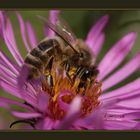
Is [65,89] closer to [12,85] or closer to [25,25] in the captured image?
[12,85]

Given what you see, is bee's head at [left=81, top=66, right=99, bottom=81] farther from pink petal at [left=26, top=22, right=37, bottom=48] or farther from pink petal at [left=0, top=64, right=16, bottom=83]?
pink petal at [left=26, top=22, right=37, bottom=48]

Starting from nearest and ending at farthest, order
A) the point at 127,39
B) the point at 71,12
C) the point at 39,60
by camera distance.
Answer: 1. the point at 39,60
2. the point at 71,12
3. the point at 127,39

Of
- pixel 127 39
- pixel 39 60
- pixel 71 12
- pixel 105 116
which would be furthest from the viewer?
pixel 127 39

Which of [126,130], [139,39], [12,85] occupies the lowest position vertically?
[126,130]

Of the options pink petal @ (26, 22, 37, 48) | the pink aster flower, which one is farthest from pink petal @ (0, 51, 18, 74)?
pink petal @ (26, 22, 37, 48)

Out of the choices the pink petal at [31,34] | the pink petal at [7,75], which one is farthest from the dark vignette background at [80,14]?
the pink petal at [7,75]

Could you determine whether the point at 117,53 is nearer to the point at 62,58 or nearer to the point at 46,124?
the point at 62,58

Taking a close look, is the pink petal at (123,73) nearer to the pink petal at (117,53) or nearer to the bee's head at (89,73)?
the pink petal at (117,53)
